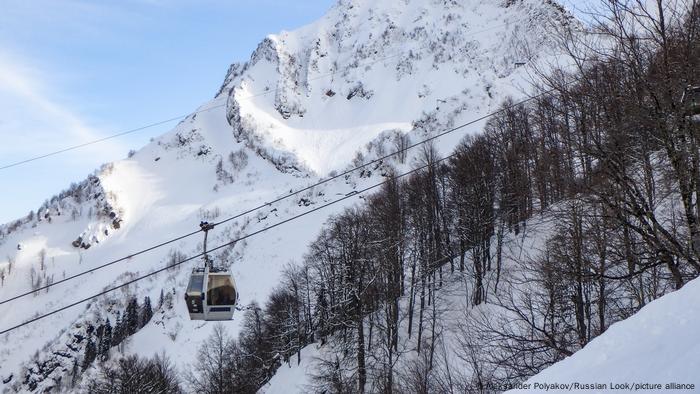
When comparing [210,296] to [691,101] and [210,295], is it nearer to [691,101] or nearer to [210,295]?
[210,295]

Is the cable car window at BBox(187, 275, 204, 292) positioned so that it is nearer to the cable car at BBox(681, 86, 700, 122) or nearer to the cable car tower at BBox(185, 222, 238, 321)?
the cable car tower at BBox(185, 222, 238, 321)


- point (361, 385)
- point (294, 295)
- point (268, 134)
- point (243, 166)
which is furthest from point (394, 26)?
point (361, 385)

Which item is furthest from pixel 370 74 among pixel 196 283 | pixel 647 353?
pixel 647 353

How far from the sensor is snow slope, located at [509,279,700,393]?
4234mm

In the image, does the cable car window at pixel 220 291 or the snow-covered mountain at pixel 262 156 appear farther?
the snow-covered mountain at pixel 262 156

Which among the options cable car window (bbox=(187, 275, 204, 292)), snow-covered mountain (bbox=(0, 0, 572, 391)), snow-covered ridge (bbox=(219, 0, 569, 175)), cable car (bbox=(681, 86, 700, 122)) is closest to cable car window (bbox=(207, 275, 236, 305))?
cable car window (bbox=(187, 275, 204, 292))

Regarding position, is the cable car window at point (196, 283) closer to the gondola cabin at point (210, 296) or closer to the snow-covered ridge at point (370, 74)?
the gondola cabin at point (210, 296)

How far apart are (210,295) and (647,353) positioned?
11392 mm

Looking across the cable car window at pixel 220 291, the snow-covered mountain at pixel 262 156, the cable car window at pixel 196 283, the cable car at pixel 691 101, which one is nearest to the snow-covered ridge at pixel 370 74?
the snow-covered mountain at pixel 262 156

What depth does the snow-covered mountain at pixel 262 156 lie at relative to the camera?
3738 inches

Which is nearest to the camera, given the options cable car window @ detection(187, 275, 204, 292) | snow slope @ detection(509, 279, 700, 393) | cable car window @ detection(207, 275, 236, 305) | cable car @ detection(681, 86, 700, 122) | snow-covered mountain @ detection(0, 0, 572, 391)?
snow slope @ detection(509, 279, 700, 393)

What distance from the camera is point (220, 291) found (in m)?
14.0

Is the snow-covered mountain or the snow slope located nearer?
the snow slope

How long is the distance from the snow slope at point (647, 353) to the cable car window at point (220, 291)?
400 inches
